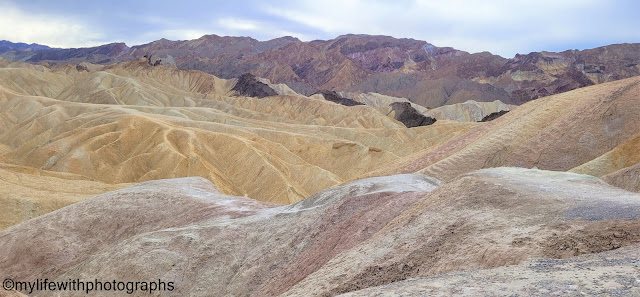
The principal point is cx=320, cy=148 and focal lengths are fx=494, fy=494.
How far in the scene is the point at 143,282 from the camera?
15.4 m

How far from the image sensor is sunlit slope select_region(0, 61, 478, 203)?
52.4 meters

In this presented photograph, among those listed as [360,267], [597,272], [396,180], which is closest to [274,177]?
[396,180]

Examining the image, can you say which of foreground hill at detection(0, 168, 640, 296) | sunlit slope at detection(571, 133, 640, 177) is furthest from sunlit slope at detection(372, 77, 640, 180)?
foreground hill at detection(0, 168, 640, 296)

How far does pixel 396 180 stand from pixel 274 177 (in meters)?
32.8

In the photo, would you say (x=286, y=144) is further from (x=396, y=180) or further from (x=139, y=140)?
(x=396, y=180)

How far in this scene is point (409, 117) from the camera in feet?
392

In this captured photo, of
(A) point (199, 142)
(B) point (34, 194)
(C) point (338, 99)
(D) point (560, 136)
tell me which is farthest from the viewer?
(C) point (338, 99)

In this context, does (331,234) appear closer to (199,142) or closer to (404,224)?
(404,224)

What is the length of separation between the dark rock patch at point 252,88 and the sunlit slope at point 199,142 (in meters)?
16.9

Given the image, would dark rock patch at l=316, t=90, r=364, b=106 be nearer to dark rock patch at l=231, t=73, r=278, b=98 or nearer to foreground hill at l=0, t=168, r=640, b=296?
dark rock patch at l=231, t=73, r=278, b=98

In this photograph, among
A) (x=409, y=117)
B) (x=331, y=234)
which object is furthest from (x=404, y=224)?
(x=409, y=117)

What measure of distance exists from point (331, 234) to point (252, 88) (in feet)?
415

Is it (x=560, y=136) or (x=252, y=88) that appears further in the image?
(x=252, y=88)

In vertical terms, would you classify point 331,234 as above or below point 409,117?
above
